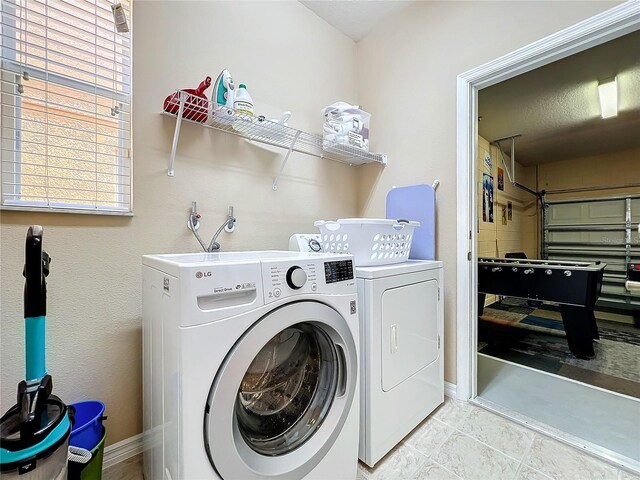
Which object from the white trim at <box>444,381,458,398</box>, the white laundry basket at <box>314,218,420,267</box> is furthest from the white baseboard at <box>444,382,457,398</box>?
the white laundry basket at <box>314,218,420,267</box>

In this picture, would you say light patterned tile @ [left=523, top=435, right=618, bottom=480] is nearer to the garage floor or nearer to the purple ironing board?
the garage floor

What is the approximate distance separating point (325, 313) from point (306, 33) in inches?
81.3

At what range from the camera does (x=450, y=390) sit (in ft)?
5.88

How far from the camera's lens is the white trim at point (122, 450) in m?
1.24

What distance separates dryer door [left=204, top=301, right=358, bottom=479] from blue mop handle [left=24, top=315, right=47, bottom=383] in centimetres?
53

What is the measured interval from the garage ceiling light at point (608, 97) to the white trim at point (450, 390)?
300 centimetres

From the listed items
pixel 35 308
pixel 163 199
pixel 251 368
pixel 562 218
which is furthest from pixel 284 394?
pixel 562 218

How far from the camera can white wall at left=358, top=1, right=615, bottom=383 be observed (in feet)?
5.13

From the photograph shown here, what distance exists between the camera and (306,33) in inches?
79.9

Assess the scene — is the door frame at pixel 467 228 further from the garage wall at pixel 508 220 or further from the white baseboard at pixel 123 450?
the garage wall at pixel 508 220

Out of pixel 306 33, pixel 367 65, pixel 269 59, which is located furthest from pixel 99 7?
pixel 367 65

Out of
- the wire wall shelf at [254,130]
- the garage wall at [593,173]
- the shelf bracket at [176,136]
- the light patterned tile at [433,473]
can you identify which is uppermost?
the garage wall at [593,173]

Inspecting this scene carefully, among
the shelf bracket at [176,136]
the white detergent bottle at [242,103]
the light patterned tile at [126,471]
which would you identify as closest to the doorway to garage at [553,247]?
the white detergent bottle at [242,103]

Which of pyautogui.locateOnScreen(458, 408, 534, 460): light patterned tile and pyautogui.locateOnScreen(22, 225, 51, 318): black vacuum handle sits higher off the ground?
pyautogui.locateOnScreen(22, 225, 51, 318): black vacuum handle
